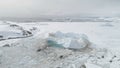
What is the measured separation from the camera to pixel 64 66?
4.45 meters

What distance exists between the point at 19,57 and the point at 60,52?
1.20 m

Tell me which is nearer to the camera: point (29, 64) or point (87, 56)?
point (29, 64)

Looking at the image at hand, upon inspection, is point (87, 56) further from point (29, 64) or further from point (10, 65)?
point (10, 65)

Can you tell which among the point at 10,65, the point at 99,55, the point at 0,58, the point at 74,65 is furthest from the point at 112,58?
the point at 0,58

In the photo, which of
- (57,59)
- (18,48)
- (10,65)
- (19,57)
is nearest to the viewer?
(10,65)

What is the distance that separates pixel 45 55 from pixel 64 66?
1.19 m

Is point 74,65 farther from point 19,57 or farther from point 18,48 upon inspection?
point 18,48

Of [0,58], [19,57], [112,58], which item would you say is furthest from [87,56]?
[0,58]

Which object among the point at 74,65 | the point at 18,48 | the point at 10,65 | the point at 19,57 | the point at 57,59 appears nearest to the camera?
the point at 74,65

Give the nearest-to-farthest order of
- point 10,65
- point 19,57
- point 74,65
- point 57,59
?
point 74,65, point 10,65, point 57,59, point 19,57

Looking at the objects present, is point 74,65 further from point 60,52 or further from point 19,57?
point 19,57

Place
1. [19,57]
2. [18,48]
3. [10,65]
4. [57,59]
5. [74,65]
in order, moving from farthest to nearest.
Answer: [18,48], [19,57], [57,59], [10,65], [74,65]

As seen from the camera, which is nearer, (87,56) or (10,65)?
(10,65)

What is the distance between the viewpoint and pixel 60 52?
559 centimetres
